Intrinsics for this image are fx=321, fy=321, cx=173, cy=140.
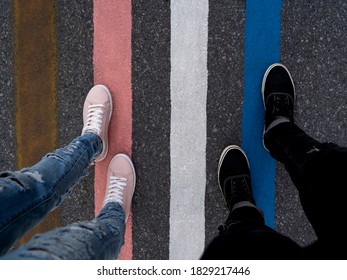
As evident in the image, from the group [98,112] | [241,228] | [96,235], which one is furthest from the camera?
[98,112]

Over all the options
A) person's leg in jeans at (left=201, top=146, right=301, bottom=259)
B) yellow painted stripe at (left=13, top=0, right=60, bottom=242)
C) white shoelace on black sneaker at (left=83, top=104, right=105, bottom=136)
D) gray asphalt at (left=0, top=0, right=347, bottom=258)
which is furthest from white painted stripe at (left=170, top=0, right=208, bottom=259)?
yellow painted stripe at (left=13, top=0, right=60, bottom=242)

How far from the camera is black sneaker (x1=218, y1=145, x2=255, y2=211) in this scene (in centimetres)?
174

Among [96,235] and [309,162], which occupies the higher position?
[309,162]

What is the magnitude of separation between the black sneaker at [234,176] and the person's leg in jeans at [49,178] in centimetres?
68

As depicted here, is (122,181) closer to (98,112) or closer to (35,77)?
(98,112)

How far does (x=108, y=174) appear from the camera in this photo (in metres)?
1.83

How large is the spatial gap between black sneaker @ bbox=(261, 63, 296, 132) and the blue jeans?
38.7 inches

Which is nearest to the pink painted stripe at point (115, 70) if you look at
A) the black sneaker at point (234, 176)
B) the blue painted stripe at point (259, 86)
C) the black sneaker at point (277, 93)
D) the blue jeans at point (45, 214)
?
the blue jeans at point (45, 214)

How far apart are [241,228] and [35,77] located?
53.8 inches

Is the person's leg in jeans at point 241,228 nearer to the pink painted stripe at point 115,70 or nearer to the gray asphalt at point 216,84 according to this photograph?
the gray asphalt at point 216,84

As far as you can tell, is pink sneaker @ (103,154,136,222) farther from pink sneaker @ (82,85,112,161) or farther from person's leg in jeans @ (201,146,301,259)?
person's leg in jeans @ (201,146,301,259)

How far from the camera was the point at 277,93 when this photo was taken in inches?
68.3

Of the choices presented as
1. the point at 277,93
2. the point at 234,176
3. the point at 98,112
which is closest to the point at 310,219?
the point at 234,176

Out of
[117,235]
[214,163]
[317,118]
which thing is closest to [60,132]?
[117,235]
